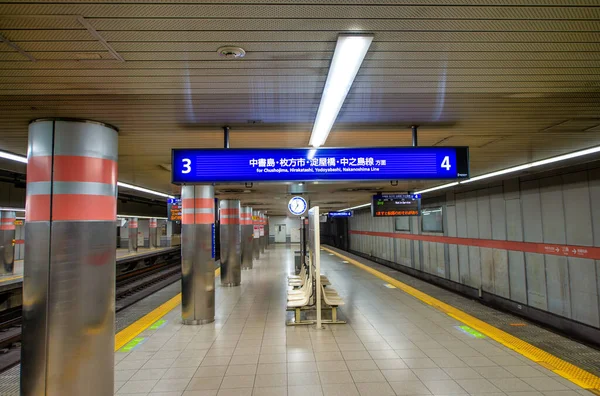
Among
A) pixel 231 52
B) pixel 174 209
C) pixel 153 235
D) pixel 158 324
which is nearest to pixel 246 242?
pixel 174 209

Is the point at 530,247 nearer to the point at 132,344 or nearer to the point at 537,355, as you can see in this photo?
the point at 537,355

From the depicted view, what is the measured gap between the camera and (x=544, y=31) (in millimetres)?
2225

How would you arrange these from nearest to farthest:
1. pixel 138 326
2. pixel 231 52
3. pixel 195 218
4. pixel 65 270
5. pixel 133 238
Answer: pixel 231 52 → pixel 65 270 → pixel 138 326 → pixel 195 218 → pixel 133 238

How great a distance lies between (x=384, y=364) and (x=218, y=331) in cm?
314

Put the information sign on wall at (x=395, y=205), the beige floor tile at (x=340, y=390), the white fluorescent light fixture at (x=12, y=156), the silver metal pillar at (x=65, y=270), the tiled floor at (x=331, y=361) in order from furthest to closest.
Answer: the information sign on wall at (x=395, y=205), the white fluorescent light fixture at (x=12, y=156), the tiled floor at (x=331, y=361), the beige floor tile at (x=340, y=390), the silver metal pillar at (x=65, y=270)

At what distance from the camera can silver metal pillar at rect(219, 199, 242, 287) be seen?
11.5 m

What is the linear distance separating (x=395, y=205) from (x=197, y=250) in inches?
274

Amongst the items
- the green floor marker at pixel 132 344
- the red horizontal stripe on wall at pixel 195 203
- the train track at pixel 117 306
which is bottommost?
the train track at pixel 117 306

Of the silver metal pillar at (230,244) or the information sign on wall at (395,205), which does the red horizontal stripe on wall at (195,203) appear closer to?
the silver metal pillar at (230,244)

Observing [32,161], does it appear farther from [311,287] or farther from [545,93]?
[311,287]

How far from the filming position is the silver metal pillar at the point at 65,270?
332cm

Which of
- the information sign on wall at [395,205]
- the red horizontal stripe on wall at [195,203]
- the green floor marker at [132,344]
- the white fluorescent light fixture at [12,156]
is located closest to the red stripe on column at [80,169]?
the white fluorescent light fixture at [12,156]

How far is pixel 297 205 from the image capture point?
937cm

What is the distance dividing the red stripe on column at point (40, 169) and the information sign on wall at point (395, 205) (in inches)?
371
